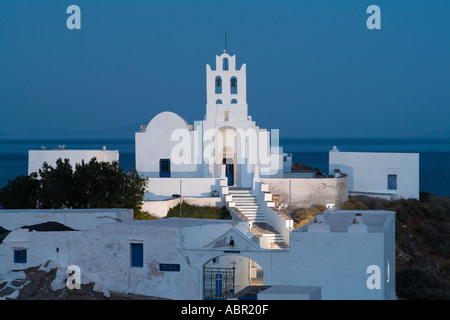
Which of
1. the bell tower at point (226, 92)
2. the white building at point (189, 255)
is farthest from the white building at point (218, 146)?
the white building at point (189, 255)

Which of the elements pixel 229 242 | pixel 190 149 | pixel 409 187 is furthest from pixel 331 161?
pixel 229 242

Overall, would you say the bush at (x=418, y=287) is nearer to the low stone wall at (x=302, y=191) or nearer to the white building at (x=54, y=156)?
the low stone wall at (x=302, y=191)

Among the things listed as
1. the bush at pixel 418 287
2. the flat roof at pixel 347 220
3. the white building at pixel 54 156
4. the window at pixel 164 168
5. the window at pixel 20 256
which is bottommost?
the bush at pixel 418 287

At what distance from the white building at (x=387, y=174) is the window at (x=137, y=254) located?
1885cm

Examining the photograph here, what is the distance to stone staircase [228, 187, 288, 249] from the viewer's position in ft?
87.5

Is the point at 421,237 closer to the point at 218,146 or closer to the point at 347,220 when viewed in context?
the point at 218,146

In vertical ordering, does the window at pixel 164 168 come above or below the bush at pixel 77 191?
above

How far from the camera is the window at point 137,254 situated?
69.5ft

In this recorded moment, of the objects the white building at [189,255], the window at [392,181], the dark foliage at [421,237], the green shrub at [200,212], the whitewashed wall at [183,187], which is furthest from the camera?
the window at [392,181]

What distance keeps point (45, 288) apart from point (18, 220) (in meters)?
3.48

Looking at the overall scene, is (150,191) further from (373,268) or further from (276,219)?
(373,268)

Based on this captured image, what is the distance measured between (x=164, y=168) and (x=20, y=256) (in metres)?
14.5

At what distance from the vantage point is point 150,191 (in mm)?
33281

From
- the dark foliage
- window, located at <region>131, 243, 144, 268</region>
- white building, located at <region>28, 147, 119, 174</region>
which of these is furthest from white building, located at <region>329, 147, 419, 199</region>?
window, located at <region>131, 243, 144, 268</region>
